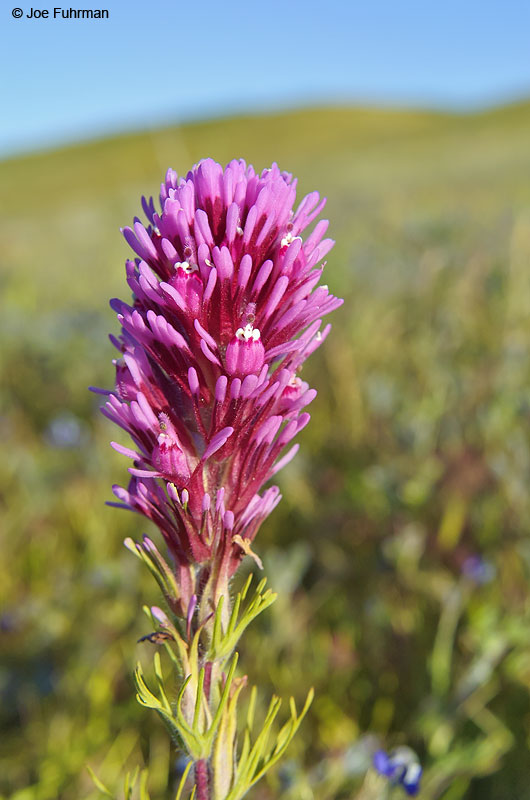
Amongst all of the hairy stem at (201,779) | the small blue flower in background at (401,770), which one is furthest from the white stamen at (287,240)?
the small blue flower in background at (401,770)

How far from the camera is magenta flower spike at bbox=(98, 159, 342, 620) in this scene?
135 centimetres

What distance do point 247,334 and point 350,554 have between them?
9.03ft

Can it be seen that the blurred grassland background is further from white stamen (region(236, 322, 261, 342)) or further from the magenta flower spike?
white stamen (region(236, 322, 261, 342))

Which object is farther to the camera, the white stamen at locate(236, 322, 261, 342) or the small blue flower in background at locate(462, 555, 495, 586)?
the small blue flower in background at locate(462, 555, 495, 586)

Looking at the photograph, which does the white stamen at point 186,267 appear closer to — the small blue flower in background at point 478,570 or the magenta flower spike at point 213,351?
the magenta flower spike at point 213,351

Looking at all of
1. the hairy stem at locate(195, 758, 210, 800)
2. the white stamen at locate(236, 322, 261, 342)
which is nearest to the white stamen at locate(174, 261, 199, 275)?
the white stamen at locate(236, 322, 261, 342)

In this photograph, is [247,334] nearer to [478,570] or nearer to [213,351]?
[213,351]

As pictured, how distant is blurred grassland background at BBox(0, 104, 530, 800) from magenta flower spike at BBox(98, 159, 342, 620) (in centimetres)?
118

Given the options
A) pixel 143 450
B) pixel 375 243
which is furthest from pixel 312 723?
pixel 375 243

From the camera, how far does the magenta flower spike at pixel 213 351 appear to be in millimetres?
1346

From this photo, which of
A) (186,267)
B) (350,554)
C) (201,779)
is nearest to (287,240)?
(186,267)

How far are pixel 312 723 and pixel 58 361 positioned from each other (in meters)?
4.14

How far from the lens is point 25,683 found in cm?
303

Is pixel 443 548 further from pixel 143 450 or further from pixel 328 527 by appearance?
pixel 143 450
